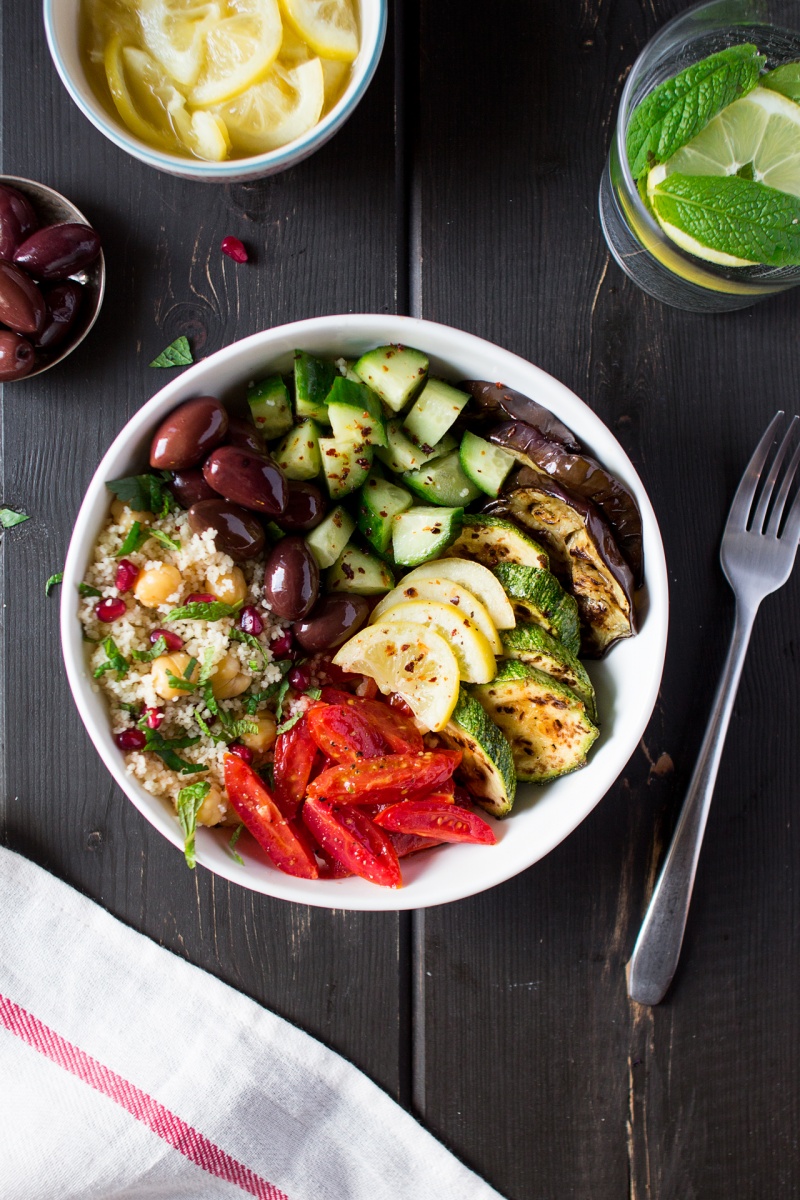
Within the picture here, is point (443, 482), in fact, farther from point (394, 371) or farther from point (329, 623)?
point (329, 623)

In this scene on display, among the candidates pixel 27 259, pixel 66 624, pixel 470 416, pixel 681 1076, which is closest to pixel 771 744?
pixel 681 1076

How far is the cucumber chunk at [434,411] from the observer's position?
4.54 ft

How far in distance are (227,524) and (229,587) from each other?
10 centimetres

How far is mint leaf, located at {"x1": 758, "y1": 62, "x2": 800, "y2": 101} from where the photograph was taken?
56.5 inches

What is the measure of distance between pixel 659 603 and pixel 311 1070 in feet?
3.63

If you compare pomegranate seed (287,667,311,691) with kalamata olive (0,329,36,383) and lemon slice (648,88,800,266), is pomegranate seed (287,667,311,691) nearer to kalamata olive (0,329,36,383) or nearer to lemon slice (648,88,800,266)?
kalamata olive (0,329,36,383)

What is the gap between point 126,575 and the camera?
1.33 m

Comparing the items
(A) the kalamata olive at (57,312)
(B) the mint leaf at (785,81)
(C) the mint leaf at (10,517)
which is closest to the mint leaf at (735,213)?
(B) the mint leaf at (785,81)

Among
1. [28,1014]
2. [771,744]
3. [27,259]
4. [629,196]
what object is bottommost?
[28,1014]

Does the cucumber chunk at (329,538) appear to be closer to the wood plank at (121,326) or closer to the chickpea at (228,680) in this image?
the chickpea at (228,680)

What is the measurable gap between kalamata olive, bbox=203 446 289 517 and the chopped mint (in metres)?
0.44

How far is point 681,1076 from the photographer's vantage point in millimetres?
1706

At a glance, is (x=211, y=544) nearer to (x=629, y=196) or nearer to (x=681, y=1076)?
(x=629, y=196)

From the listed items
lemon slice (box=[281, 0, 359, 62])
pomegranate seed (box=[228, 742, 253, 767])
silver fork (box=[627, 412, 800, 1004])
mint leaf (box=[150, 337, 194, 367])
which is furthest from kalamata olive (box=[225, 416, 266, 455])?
silver fork (box=[627, 412, 800, 1004])
